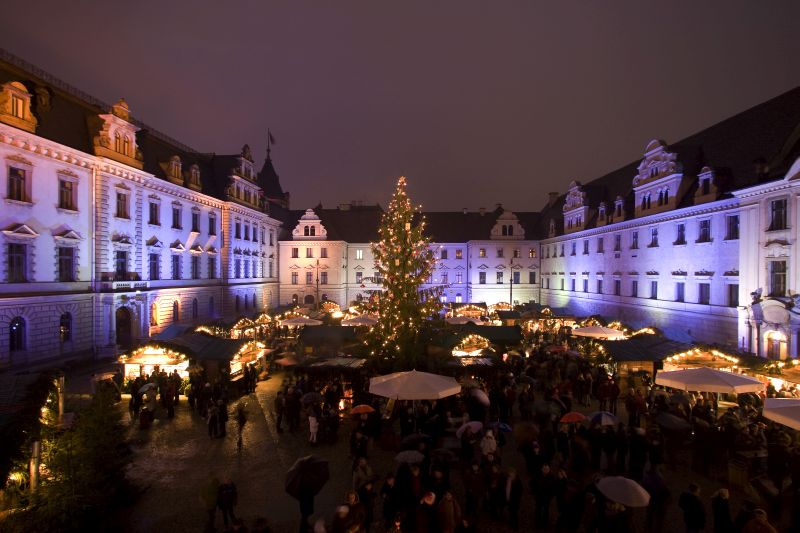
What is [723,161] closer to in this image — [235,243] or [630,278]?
[630,278]

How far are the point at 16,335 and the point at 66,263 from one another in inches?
186

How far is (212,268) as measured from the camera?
42.5m

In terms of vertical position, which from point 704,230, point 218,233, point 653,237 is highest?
point 218,233

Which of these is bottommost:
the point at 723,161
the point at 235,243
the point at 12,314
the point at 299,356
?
the point at 299,356

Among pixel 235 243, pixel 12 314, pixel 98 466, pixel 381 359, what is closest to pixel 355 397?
pixel 381 359

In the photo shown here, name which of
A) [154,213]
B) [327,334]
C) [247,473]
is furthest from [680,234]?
[154,213]

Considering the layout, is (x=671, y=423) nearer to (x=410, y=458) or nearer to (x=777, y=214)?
(x=410, y=458)

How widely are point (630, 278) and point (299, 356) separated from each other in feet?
89.2

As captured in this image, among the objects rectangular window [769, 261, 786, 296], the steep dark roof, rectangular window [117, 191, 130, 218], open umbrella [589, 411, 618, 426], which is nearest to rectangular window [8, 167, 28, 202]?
rectangular window [117, 191, 130, 218]

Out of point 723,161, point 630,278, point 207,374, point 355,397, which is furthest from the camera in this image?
point 630,278

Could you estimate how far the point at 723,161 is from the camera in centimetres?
3017

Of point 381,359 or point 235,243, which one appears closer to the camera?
point 381,359

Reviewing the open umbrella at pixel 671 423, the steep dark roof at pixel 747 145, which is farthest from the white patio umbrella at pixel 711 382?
the steep dark roof at pixel 747 145

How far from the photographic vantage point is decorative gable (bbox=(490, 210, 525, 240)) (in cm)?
5975
